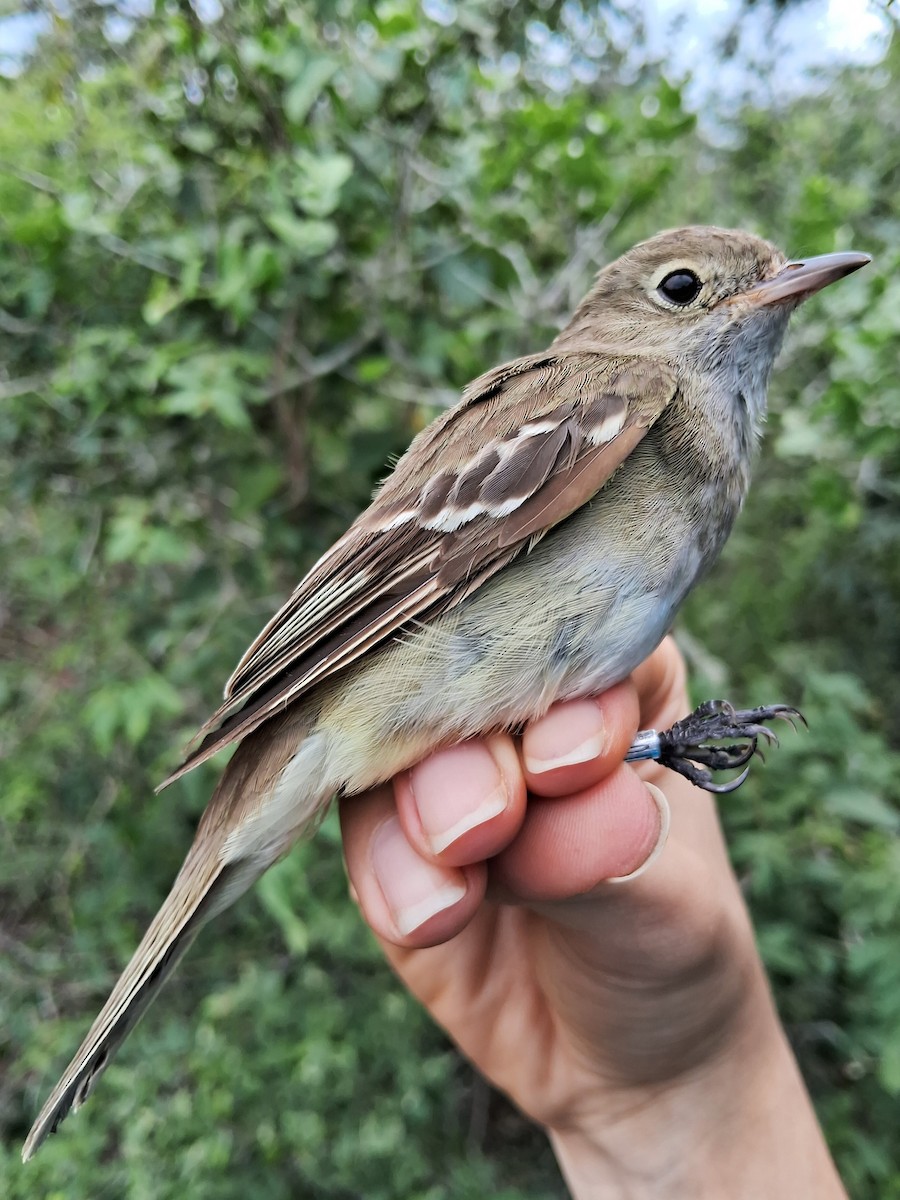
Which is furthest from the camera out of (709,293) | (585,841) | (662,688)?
(662,688)

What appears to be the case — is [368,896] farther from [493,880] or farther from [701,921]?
[701,921]

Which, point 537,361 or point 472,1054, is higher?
point 537,361

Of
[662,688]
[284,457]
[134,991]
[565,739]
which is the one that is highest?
[284,457]

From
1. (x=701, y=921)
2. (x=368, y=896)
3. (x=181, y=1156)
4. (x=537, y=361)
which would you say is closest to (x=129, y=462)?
(x=537, y=361)

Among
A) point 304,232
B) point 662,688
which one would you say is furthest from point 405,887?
point 304,232

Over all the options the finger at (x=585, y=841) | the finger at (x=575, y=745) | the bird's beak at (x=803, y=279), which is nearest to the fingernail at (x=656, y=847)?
the finger at (x=585, y=841)

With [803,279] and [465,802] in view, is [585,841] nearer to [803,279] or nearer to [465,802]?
[465,802]
